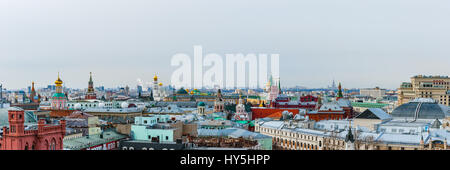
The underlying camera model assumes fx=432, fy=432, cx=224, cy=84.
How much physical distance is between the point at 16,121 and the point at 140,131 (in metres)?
8.74

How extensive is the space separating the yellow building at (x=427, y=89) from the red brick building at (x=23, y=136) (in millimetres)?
47954

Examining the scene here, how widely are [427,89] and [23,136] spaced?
5085 centimetres

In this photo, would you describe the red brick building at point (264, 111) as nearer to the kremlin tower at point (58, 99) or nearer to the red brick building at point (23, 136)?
the kremlin tower at point (58, 99)

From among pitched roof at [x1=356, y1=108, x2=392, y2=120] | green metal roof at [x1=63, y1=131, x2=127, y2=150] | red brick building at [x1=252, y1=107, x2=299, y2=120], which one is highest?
pitched roof at [x1=356, y1=108, x2=392, y2=120]

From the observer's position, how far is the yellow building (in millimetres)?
53188

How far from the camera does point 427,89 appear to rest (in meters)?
54.6

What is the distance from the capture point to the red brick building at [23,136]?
15781mm

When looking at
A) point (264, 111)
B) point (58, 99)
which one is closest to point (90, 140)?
point (58, 99)

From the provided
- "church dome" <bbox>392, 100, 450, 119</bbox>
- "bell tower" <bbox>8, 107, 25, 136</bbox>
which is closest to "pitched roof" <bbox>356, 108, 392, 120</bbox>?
"church dome" <bbox>392, 100, 450, 119</bbox>

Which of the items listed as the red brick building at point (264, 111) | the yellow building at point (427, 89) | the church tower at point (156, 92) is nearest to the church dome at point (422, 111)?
the red brick building at point (264, 111)

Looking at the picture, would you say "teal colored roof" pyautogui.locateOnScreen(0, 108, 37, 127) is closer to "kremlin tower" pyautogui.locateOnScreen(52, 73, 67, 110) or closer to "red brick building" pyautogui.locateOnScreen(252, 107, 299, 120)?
"kremlin tower" pyautogui.locateOnScreen(52, 73, 67, 110)

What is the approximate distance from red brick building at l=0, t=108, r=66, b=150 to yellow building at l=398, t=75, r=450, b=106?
47954 millimetres
